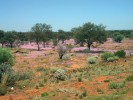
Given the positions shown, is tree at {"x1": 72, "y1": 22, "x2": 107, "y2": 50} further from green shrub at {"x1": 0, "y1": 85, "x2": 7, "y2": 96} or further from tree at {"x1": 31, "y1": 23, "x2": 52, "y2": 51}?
green shrub at {"x1": 0, "y1": 85, "x2": 7, "y2": 96}

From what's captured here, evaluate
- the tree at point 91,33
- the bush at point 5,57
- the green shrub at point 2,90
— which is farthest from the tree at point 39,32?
the green shrub at point 2,90

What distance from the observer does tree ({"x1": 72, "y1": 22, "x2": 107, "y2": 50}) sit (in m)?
67.7

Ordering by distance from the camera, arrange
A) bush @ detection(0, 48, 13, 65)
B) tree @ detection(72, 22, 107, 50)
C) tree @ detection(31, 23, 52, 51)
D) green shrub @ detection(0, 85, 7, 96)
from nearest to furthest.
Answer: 1. green shrub @ detection(0, 85, 7, 96)
2. bush @ detection(0, 48, 13, 65)
3. tree @ detection(72, 22, 107, 50)
4. tree @ detection(31, 23, 52, 51)

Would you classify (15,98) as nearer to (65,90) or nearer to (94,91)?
(65,90)

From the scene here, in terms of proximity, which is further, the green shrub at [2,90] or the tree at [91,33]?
the tree at [91,33]

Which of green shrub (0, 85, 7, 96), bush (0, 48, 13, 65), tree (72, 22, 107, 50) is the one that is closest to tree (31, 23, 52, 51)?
tree (72, 22, 107, 50)

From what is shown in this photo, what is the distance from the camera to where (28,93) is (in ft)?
71.9

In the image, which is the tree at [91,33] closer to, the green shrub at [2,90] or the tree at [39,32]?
the tree at [39,32]

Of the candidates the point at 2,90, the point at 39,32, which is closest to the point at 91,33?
the point at 39,32

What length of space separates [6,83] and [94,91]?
822 centimetres

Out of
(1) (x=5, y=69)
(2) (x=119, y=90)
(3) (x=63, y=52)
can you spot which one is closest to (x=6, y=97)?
(1) (x=5, y=69)

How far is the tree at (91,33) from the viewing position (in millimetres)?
67688

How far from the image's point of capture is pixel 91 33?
223 ft

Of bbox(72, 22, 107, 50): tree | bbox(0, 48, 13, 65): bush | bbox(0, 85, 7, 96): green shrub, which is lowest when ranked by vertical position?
bbox(0, 85, 7, 96): green shrub
